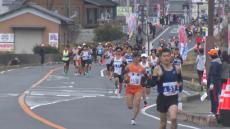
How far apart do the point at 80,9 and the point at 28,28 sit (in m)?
18.0

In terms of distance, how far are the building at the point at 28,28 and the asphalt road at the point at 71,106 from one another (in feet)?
120

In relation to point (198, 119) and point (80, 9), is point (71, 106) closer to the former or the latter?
point (198, 119)

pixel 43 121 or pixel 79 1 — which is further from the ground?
pixel 79 1

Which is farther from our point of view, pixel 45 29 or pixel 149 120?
pixel 45 29

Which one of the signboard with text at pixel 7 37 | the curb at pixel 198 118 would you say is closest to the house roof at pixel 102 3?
the signboard with text at pixel 7 37

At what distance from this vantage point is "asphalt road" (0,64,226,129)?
17.2 m

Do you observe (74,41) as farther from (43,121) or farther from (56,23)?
(43,121)

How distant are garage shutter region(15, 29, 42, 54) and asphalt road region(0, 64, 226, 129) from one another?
36.4m

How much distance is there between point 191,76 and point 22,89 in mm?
11003

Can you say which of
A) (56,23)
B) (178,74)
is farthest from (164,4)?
(178,74)

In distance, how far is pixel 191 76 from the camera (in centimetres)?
3728

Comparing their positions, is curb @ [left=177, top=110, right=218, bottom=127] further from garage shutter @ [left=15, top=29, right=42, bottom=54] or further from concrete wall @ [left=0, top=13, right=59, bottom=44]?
concrete wall @ [left=0, top=13, right=59, bottom=44]

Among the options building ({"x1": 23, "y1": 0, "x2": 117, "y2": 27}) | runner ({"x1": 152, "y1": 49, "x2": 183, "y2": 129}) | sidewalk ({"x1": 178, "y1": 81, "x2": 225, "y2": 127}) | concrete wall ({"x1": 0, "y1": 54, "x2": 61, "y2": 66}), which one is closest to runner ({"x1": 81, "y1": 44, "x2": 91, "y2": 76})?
sidewalk ({"x1": 178, "y1": 81, "x2": 225, "y2": 127})

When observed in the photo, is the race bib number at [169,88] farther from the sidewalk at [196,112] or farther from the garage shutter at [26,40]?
the garage shutter at [26,40]
